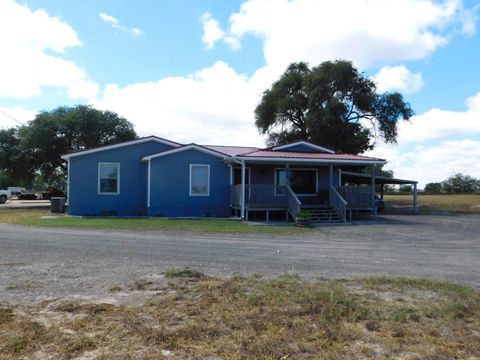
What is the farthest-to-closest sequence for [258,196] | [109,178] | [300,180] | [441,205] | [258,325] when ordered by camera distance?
[441,205], [300,180], [109,178], [258,196], [258,325]

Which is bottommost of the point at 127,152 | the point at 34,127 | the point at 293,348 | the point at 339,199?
the point at 293,348

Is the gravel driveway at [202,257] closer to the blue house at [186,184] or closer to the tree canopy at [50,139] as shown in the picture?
the blue house at [186,184]

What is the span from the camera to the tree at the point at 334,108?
36812 mm

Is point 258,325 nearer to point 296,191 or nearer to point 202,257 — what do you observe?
point 202,257

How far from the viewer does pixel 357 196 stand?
72.4 feet

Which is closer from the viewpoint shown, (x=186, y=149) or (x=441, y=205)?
(x=186, y=149)

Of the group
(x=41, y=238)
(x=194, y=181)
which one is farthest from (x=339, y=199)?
(x=41, y=238)

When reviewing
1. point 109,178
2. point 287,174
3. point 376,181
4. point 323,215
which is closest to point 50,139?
point 109,178

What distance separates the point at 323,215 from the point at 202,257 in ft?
39.8

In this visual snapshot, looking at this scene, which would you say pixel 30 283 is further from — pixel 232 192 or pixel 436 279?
pixel 232 192

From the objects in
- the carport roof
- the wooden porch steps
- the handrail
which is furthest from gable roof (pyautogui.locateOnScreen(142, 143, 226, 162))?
the carport roof

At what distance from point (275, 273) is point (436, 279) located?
100 inches

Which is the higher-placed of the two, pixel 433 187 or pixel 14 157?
pixel 14 157

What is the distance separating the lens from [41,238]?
12.4 meters
